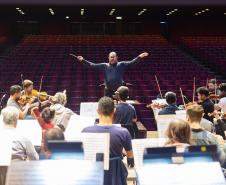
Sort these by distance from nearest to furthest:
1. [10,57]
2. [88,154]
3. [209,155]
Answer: [209,155]
[88,154]
[10,57]

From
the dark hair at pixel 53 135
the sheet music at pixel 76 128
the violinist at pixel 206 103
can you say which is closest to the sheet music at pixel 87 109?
the violinist at pixel 206 103

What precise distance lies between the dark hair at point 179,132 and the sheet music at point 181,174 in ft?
2.29

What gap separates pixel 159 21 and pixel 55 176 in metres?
18.1

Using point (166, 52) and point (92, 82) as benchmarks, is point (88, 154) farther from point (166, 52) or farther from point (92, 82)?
point (166, 52)

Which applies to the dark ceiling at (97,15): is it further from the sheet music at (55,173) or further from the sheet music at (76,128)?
the sheet music at (55,173)

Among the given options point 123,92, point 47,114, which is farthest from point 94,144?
point 123,92

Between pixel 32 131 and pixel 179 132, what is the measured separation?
4.67 feet

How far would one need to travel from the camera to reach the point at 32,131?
406 cm

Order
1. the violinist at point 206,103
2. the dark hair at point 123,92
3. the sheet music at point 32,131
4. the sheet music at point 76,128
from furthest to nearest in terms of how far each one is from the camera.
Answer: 1. the dark hair at point 123,92
2. the violinist at point 206,103
3. the sheet music at point 76,128
4. the sheet music at point 32,131

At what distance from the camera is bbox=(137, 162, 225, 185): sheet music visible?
2621mm

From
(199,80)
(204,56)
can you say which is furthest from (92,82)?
(204,56)

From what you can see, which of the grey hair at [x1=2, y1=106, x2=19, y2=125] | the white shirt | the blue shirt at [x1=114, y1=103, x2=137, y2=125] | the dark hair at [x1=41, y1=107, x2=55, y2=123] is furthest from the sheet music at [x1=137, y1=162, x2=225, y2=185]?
the blue shirt at [x1=114, y1=103, x2=137, y2=125]

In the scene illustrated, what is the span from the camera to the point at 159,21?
66.4 ft

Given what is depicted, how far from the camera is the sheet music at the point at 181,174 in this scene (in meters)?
2.62
